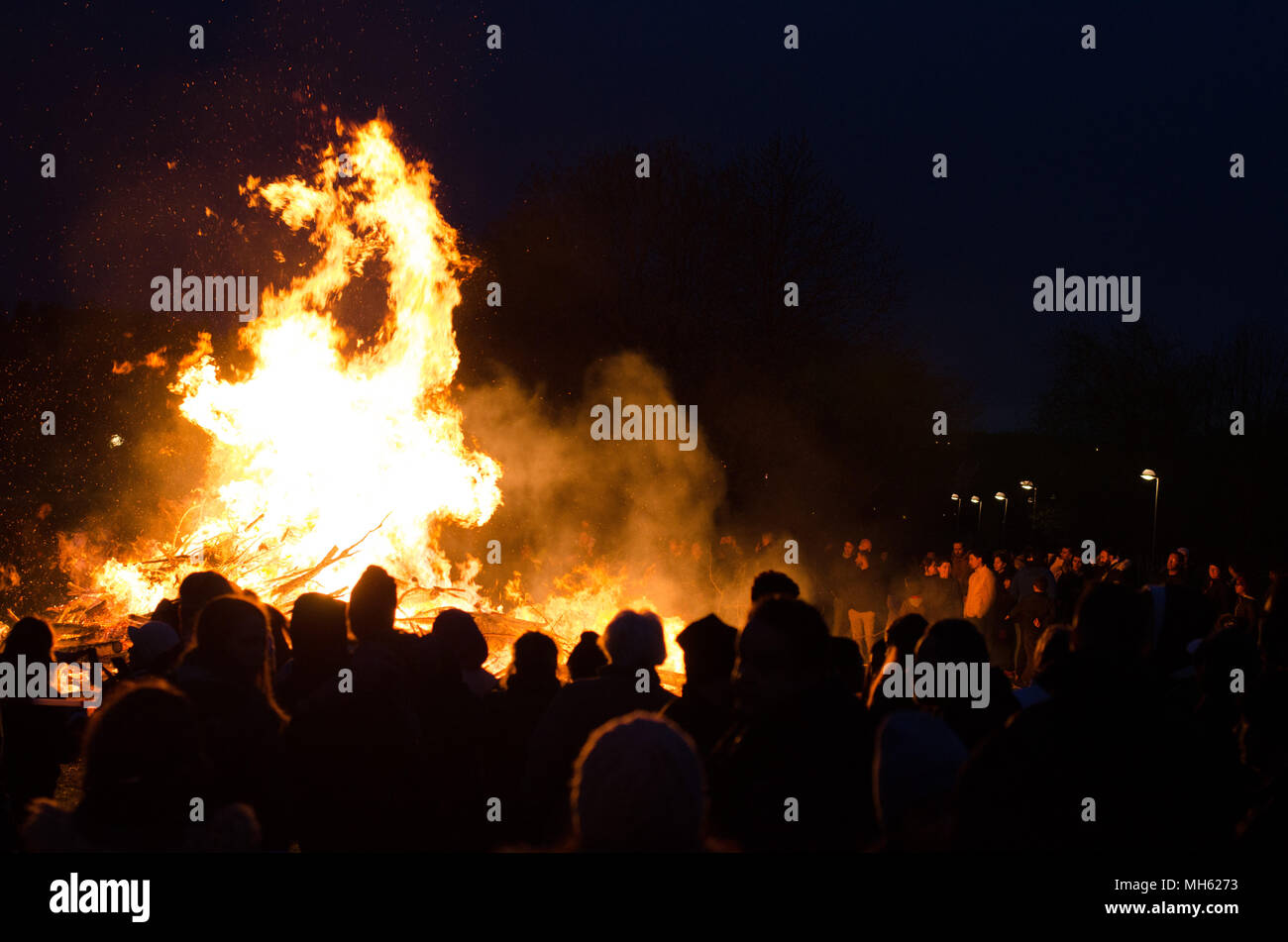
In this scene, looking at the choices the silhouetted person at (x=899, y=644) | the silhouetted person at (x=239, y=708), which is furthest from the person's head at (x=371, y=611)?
the silhouetted person at (x=899, y=644)

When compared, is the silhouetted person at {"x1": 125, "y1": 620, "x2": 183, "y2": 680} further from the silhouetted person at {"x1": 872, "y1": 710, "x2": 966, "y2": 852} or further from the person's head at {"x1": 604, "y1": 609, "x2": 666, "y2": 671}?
the silhouetted person at {"x1": 872, "y1": 710, "x2": 966, "y2": 852}

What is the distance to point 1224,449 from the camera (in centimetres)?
3250

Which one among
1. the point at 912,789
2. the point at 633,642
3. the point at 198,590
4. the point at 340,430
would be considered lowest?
the point at 912,789

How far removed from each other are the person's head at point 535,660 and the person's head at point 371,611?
86 cm

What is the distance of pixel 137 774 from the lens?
2424mm

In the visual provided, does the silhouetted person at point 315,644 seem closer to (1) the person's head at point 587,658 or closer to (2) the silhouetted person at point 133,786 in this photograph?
(1) the person's head at point 587,658

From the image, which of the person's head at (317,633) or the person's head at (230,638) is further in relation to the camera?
the person's head at (317,633)

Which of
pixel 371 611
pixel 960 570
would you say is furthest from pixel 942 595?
pixel 371 611

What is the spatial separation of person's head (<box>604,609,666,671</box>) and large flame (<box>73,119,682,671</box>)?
6428 millimetres

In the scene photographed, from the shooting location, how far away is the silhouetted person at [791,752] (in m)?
2.85

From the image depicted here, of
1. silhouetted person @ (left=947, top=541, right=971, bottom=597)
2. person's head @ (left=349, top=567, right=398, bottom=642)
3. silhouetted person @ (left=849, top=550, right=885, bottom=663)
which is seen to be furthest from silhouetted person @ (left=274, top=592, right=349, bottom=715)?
silhouetted person @ (left=947, top=541, right=971, bottom=597)

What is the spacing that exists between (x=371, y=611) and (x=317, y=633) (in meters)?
0.30

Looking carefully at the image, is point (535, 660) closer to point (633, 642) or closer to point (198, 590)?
point (633, 642)

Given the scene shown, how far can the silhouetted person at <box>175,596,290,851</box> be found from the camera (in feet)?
11.3
